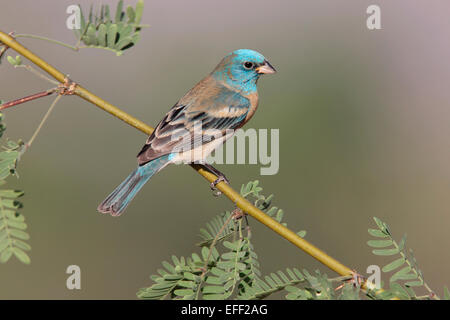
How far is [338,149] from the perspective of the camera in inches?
276

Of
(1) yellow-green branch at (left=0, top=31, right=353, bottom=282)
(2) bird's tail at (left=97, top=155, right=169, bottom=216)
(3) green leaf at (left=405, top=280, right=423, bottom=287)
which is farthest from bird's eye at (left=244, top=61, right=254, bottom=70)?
(3) green leaf at (left=405, top=280, right=423, bottom=287)

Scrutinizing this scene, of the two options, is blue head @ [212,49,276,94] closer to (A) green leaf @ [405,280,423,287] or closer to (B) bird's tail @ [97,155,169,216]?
(B) bird's tail @ [97,155,169,216]

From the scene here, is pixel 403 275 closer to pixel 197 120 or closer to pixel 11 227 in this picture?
pixel 11 227

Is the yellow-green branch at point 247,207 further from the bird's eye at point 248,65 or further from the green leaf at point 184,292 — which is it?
the bird's eye at point 248,65

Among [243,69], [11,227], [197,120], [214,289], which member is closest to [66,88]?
[11,227]

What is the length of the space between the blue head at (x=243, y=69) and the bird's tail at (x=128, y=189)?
1.06 meters

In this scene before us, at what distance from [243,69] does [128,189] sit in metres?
1.56

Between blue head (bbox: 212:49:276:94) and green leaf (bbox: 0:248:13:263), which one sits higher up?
blue head (bbox: 212:49:276:94)

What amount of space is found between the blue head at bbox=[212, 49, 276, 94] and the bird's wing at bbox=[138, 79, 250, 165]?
120mm

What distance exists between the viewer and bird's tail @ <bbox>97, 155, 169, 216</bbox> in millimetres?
3820

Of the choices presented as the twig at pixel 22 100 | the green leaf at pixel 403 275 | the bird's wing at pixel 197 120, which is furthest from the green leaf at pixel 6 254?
the bird's wing at pixel 197 120
